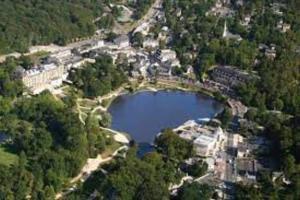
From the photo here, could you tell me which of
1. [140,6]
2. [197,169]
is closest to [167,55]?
[140,6]

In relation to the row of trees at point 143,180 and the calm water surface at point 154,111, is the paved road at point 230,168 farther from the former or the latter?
the calm water surface at point 154,111

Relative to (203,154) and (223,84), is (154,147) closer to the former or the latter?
(203,154)

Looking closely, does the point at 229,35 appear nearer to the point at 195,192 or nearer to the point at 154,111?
the point at 154,111

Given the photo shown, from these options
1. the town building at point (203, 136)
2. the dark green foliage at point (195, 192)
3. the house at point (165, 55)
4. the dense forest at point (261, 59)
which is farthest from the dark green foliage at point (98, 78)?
the dark green foliage at point (195, 192)

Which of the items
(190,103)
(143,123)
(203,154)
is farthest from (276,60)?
(203,154)

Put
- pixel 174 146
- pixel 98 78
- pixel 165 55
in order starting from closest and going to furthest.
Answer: pixel 174 146
pixel 98 78
pixel 165 55

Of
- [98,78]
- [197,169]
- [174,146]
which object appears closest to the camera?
[197,169]

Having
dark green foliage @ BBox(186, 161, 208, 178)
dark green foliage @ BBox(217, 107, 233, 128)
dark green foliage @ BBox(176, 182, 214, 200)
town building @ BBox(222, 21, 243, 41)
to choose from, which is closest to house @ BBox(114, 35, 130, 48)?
town building @ BBox(222, 21, 243, 41)
